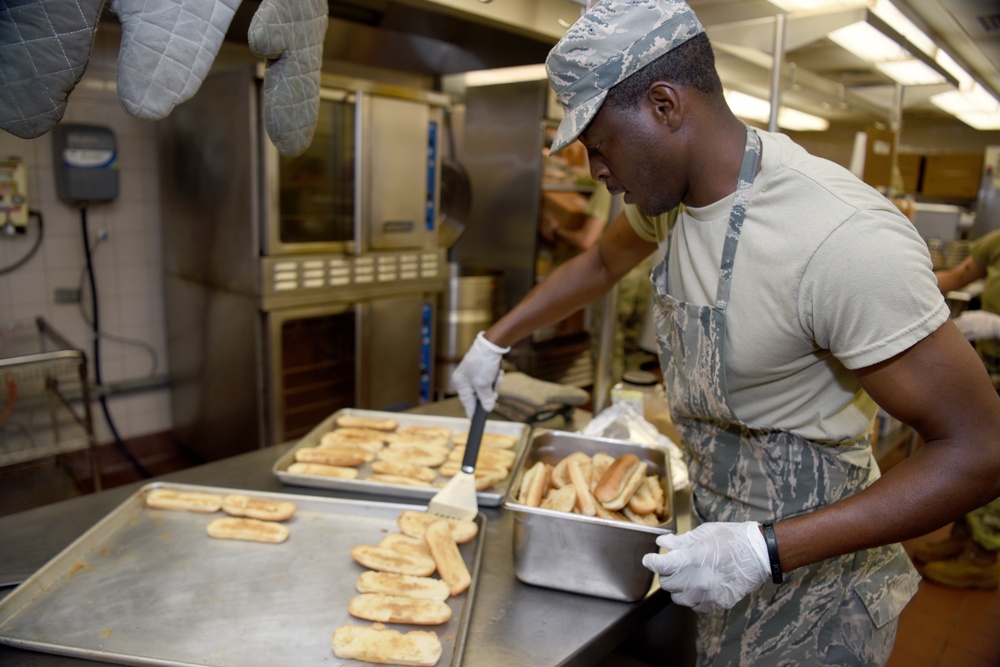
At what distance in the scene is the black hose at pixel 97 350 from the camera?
362cm

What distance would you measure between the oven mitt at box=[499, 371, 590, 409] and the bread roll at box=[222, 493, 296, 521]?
0.83 meters

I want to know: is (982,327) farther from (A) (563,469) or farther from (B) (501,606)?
(B) (501,606)

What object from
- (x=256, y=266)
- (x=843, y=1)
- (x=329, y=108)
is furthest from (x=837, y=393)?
(x=329, y=108)

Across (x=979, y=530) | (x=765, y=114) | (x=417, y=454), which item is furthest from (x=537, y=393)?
(x=765, y=114)

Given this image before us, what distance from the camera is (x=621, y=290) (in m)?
4.57

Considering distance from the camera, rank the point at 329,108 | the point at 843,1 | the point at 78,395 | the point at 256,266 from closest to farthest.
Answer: the point at 843,1, the point at 256,266, the point at 329,108, the point at 78,395

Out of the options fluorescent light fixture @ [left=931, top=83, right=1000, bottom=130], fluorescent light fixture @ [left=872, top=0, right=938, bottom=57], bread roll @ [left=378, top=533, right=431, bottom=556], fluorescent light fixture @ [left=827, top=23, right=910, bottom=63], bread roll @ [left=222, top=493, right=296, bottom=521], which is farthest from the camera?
fluorescent light fixture @ [left=931, top=83, right=1000, bottom=130]

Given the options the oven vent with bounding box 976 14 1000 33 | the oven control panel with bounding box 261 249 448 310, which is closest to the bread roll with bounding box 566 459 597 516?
the oven control panel with bounding box 261 249 448 310

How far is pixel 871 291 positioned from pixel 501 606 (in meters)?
0.86

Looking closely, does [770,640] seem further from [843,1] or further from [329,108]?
[329,108]

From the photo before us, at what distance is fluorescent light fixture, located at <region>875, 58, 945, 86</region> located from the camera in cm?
341

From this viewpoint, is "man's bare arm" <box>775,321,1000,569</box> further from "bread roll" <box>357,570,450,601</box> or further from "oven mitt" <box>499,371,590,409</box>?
"oven mitt" <box>499,371,590,409</box>

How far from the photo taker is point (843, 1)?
226 centimetres

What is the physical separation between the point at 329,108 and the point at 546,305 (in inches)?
82.2
